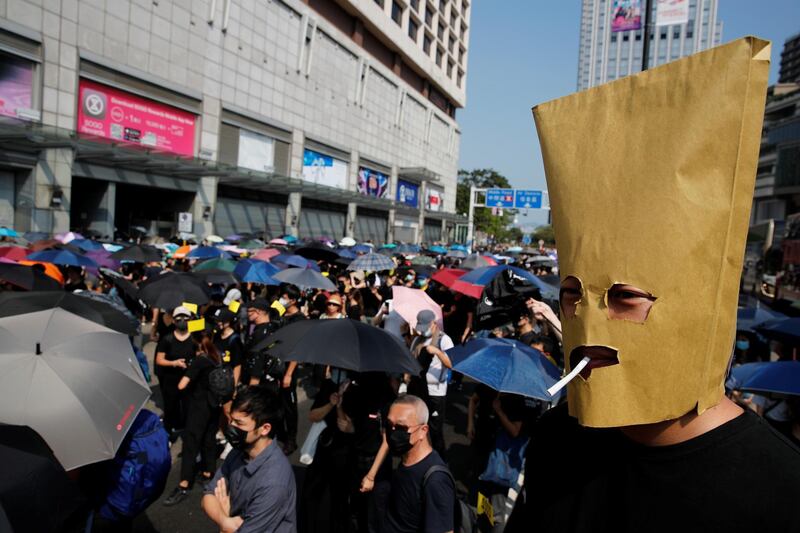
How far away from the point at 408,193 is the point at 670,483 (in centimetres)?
5065

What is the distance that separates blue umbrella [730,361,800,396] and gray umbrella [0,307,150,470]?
438 centimetres

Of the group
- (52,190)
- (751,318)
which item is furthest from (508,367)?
(52,190)

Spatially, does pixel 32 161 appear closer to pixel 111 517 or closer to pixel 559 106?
pixel 111 517

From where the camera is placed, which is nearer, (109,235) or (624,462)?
(624,462)

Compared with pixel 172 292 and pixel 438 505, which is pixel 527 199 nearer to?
pixel 172 292

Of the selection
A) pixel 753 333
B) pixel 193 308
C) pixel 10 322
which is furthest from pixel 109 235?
pixel 753 333

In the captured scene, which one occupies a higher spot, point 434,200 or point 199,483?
point 434,200

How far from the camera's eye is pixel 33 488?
5.77 feet

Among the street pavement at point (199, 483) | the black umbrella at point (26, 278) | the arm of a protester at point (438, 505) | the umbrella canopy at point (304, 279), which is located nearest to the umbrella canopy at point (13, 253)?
the black umbrella at point (26, 278)

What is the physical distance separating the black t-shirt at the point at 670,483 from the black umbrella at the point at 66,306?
3.72m

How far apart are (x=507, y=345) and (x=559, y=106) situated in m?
3.43

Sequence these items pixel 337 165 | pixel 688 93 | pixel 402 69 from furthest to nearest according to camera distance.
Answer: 1. pixel 402 69
2. pixel 337 165
3. pixel 688 93

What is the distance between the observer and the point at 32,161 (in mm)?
19000

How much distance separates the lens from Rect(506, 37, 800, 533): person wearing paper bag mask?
1051 mm
